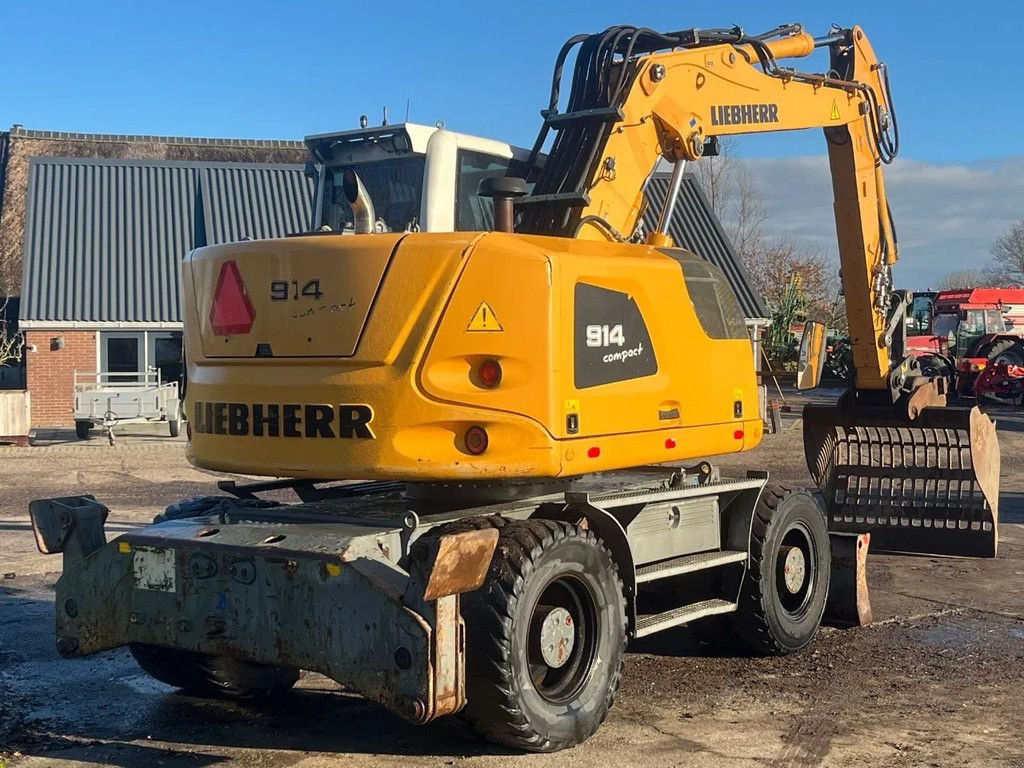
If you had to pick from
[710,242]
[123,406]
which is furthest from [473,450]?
[710,242]

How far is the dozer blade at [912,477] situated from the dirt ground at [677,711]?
162 cm

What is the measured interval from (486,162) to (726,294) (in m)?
1.55

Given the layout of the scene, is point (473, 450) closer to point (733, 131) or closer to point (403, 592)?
point (403, 592)

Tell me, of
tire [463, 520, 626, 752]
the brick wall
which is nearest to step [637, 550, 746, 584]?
tire [463, 520, 626, 752]

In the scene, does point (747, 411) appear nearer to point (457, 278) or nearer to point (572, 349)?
point (572, 349)

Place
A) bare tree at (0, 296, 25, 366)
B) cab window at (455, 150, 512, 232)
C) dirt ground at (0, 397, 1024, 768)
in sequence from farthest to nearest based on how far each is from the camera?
1. bare tree at (0, 296, 25, 366)
2. cab window at (455, 150, 512, 232)
3. dirt ground at (0, 397, 1024, 768)

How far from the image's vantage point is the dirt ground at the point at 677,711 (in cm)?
568

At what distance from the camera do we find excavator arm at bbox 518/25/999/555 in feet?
24.1

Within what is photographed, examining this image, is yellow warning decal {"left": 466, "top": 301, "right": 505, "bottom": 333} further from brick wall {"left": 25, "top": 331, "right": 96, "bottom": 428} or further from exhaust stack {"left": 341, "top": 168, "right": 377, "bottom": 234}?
brick wall {"left": 25, "top": 331, "right": 96, "bottom": 428}

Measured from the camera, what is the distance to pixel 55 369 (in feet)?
84.6

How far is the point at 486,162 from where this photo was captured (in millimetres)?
7129

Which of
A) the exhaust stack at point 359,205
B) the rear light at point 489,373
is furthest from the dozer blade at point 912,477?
the rear light at point 489,373

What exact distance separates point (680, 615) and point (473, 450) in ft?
5.72

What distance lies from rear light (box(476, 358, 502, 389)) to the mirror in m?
4.69
